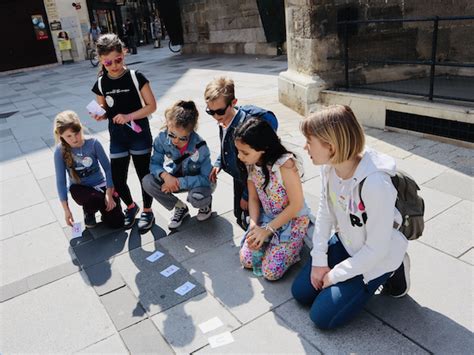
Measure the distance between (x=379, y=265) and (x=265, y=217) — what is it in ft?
3.08

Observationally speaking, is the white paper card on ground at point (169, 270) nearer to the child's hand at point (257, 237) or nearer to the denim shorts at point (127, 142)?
the child's hand at point (257, 237)

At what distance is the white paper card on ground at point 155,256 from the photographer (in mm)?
3202

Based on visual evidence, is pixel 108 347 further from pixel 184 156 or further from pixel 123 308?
pixel 184 156

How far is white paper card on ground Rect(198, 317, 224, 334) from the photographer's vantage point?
7.97 ft

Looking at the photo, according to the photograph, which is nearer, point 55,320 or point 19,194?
point 55,320

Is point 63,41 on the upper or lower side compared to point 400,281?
upper

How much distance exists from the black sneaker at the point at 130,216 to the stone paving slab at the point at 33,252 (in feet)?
1.68

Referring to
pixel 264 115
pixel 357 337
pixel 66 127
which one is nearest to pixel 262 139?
pixel 264 115

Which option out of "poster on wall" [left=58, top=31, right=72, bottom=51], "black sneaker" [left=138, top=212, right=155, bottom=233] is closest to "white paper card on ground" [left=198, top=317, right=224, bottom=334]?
"black sneaker" [left=138, top=212, right=155, bottom=233]

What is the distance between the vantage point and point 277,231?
9.27ft

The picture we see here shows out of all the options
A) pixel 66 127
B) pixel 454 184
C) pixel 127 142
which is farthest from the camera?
pixel 454 184

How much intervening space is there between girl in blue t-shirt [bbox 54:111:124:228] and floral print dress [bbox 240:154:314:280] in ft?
4.47

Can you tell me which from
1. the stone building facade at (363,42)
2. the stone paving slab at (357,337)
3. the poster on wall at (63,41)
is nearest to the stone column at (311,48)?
the stone building facade at (363,42)

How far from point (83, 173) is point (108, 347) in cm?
172
